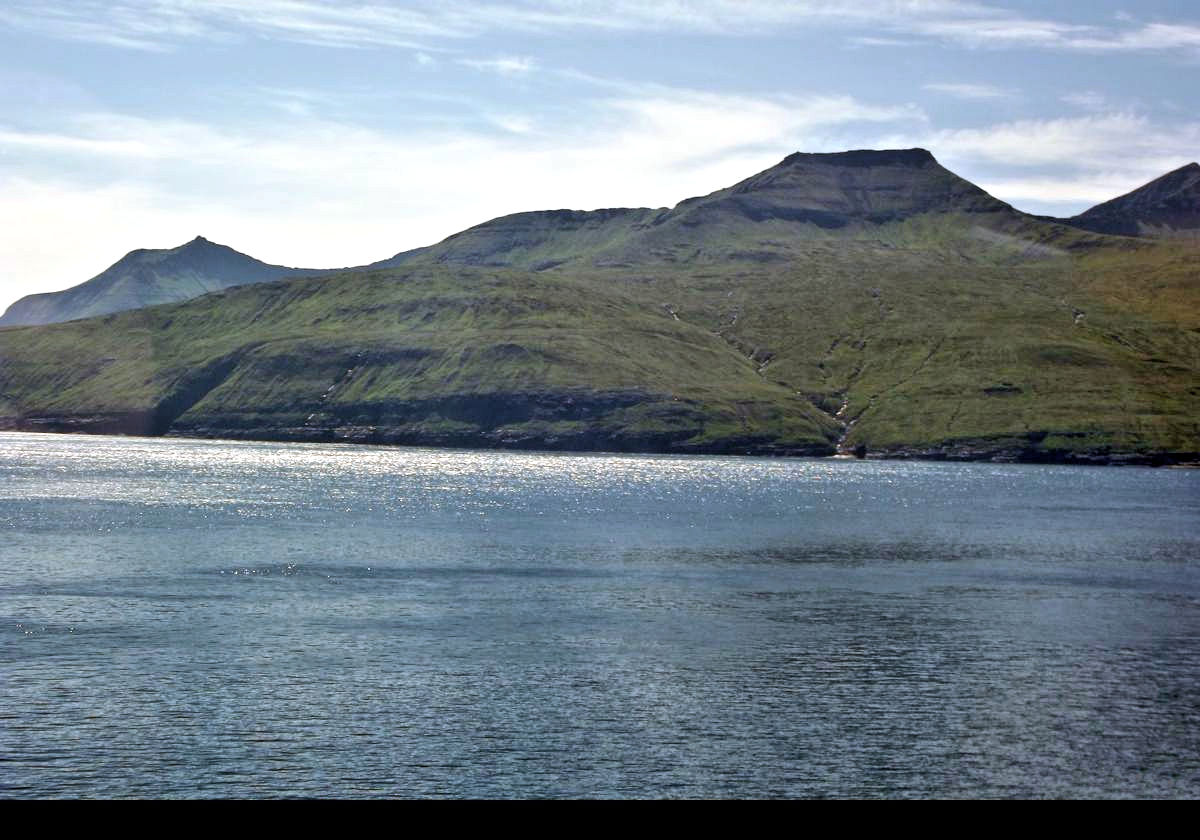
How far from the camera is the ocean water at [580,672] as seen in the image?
49125mm

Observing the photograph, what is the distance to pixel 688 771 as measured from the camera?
162ft

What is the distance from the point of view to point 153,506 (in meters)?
182

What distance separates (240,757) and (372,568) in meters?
68.4

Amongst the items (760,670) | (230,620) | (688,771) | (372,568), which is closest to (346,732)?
(688,771)

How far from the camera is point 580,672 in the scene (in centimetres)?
6925

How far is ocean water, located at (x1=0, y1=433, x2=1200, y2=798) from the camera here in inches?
1934

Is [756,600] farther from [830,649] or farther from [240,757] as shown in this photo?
[240,757]

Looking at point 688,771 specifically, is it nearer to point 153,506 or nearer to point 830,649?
point 830,649
